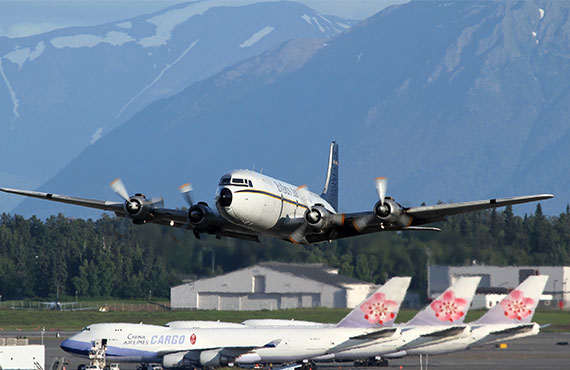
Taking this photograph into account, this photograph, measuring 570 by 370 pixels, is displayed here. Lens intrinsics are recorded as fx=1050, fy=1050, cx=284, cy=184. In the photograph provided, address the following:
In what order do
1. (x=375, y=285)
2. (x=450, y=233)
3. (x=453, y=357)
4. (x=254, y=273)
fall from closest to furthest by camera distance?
(x=450, y=233) → (x=453, y=357) → (x=375, y=285) → (x=254, y=273)

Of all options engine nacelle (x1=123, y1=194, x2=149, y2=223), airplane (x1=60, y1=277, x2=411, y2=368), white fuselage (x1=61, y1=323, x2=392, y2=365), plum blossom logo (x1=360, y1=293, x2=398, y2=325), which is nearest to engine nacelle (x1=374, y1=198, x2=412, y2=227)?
engine nacelle (x1=123, y1=194, x2=149, y2=223)

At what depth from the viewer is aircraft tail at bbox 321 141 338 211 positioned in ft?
258

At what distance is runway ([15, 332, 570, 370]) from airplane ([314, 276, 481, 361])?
505 centimetres

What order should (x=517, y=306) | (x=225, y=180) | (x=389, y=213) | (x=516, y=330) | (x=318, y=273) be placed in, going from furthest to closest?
(x=318, y=273) → (x=517, y=306) → (x=516, y=330) → (x=389, y=213) → (x=225, y=180)

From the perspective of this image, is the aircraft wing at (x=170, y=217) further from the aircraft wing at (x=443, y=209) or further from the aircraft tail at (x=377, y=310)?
the aircraft tail at (x=377, y=310)

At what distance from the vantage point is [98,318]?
5069 inches

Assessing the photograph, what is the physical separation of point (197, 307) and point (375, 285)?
84.4 ft

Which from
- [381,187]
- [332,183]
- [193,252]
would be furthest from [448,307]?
[381,187]

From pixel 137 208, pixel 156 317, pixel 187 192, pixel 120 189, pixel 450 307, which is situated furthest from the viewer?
pixel 156 317

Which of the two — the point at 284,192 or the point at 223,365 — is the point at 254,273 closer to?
the point at 223,365

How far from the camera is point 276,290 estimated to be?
136 metres

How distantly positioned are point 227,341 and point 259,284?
51705mm

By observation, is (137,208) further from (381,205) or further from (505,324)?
(505,324)

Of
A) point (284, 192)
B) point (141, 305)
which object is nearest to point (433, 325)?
point (284, 192)
